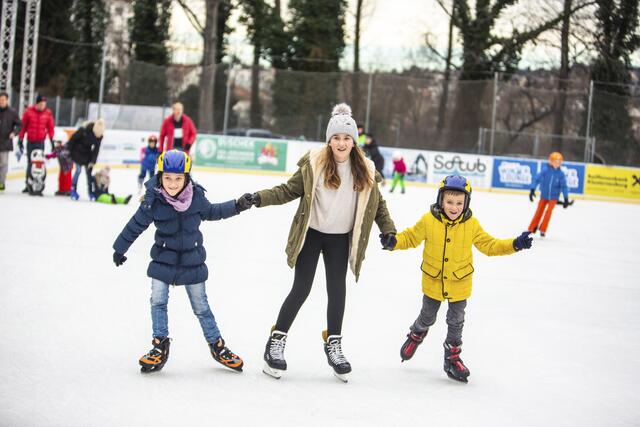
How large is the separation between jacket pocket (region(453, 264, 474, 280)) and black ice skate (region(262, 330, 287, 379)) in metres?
0.90

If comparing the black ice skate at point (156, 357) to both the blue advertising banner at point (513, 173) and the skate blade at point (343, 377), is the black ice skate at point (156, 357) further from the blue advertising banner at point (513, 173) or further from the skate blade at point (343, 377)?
the blue advertising banner at point (513, 173)

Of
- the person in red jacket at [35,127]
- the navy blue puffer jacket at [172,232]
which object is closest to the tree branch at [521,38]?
the person in red jacket at [35,127]

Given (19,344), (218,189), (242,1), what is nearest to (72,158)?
(218,189)

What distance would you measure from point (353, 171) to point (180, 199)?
839 millimetres

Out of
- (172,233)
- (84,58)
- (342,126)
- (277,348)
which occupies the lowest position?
(277,348)

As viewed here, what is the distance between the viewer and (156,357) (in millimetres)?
3934

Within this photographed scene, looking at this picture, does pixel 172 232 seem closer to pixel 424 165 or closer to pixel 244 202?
pixel 244 202

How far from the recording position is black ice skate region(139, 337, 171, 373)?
390cm

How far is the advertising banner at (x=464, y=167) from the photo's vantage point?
2300 cm

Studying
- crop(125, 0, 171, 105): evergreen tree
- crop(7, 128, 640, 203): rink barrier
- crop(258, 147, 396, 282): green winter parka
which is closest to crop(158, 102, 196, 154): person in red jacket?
crop(258, 147, 396, 282): green winter parka

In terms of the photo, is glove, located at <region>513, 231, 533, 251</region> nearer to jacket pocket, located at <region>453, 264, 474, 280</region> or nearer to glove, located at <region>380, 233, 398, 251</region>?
jacket pocket, located at <region>453, 264, 474, 280</region>

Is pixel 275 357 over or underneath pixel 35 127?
underneath

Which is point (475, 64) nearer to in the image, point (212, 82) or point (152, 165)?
point (212, 82)

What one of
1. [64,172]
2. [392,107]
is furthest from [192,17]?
[64,172]
